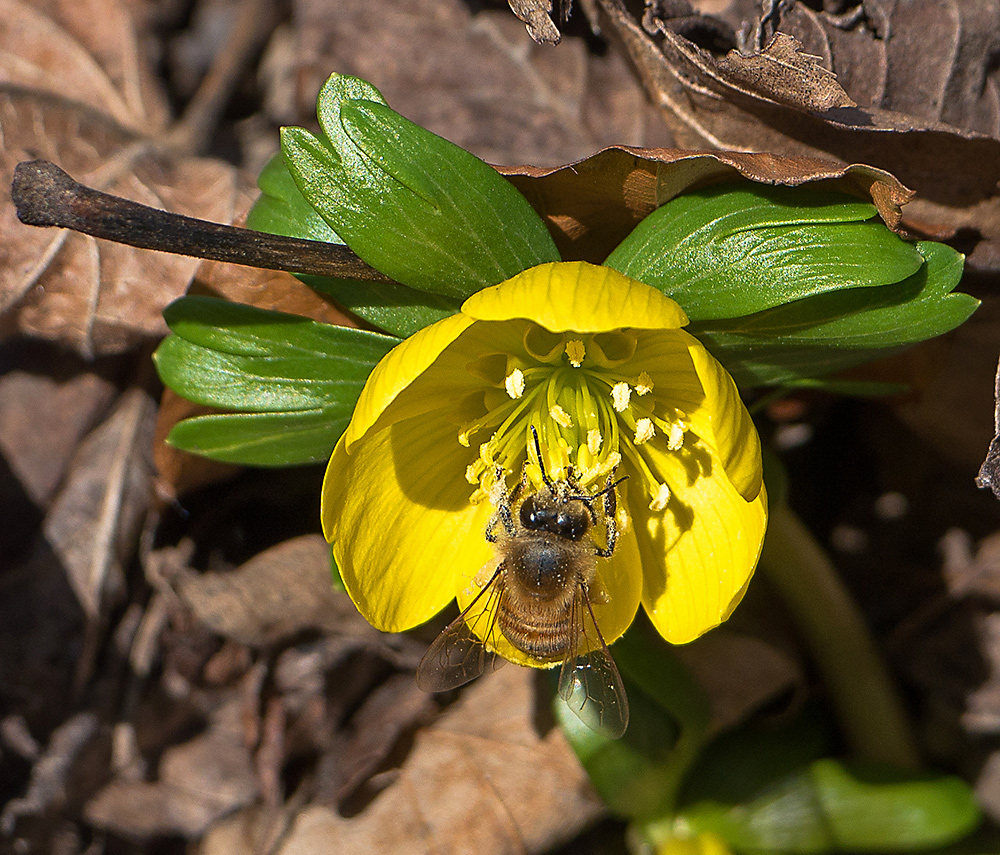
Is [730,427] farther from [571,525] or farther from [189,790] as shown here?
[189,790]

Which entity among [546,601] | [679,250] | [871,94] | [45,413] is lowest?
[45,413]

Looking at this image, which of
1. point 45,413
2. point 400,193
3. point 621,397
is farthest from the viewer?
point 45,413

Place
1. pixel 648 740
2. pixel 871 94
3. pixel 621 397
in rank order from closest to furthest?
1. pixel 621 397
2. pixel 871 94
3. pixel 648 740

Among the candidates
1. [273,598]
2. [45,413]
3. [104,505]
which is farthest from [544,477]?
[45,413]

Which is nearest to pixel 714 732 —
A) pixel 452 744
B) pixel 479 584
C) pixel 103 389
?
pixel 452 744

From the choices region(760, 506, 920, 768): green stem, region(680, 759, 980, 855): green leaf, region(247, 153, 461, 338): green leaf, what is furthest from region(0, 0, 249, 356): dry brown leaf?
region(680, 759, 980, 855): green leaf

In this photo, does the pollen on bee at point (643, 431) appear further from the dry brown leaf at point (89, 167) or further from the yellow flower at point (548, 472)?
the dry brown leaf at point (89, 167)

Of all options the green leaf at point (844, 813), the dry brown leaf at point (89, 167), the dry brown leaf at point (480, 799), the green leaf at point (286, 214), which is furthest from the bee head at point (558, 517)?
the dry brown leaf at point (89, 167)
